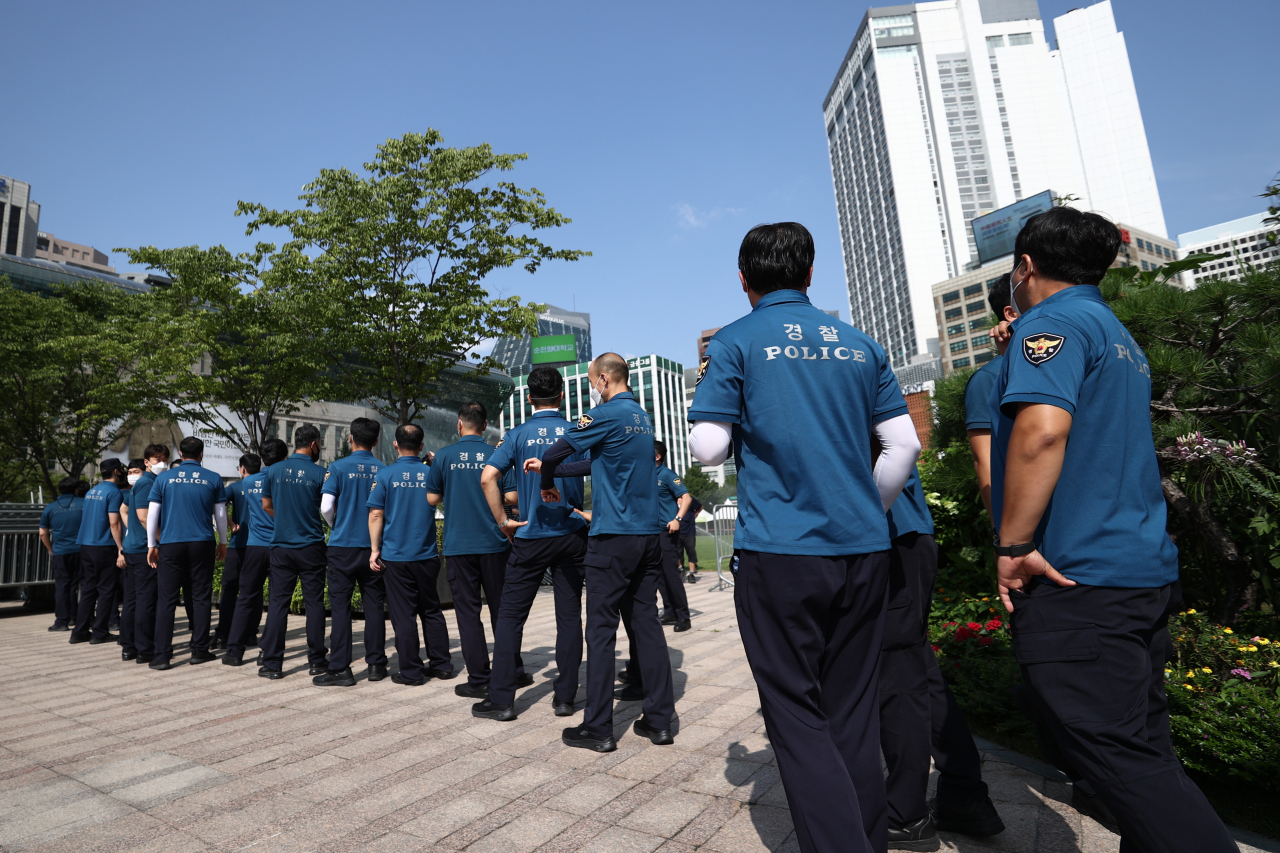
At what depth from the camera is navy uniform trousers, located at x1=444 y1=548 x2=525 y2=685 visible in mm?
5219

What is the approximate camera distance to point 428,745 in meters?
4.02

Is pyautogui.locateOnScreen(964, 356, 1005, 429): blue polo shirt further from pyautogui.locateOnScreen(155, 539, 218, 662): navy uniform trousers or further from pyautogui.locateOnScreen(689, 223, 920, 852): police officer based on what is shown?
pyautogui.locateOnScreen(155, 539, 218, 662): navy uniform trousers

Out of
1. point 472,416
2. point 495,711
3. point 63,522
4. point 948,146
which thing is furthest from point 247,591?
point 948,146

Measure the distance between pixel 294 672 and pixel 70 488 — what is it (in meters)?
6.14

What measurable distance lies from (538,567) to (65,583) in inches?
373

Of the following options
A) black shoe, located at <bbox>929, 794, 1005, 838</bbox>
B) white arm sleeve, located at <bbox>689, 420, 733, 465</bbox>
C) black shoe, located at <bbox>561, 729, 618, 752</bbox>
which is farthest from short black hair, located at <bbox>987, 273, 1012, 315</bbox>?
black shoe, located at <bbox>561, 729, 618, 752</bbox>

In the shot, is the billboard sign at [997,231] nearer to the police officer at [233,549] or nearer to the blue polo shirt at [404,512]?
the police officer at [233,549]

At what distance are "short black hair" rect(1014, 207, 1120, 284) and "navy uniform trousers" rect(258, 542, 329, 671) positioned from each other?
5.99 meters

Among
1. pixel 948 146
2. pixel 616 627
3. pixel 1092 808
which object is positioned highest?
pixel 948 146

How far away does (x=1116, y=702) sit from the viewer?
1.75 m

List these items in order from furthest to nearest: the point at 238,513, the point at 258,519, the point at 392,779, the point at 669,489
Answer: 1. the point at 669,489
2. the point at 238,513
3. the point at 258,519
4. the point at 392,779

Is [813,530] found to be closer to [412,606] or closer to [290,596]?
[412,606]

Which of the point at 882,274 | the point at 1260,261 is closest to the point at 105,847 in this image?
the point at 1260,261

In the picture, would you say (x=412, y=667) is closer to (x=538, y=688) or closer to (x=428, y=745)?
(x=538, y=688)
